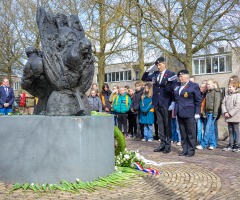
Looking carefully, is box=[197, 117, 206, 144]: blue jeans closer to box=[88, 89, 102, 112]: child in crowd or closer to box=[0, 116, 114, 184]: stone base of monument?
box=[88, 89, 102, 112]: child in crowd

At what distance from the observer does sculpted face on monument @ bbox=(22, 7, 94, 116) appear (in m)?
6.09

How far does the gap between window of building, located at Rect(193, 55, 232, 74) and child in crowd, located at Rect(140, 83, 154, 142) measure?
3013 cm

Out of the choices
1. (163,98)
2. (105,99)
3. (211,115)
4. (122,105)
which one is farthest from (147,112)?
(163,98)

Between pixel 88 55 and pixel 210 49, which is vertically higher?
pixel 210 49

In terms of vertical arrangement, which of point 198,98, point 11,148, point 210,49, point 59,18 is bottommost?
point 11,148

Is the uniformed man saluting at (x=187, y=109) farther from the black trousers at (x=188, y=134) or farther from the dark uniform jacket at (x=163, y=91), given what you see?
the dark uniform jacket at (x=163, y=91)

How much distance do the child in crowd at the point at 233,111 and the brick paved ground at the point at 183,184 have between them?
152cm

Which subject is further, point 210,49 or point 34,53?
point 210,49

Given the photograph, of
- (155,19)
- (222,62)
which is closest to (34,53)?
(155,19)

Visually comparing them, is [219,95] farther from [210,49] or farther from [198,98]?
[210,49]

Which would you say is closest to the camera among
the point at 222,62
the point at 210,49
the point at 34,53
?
the point at 34,53

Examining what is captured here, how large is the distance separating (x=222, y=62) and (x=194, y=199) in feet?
129

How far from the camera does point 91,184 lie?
18.8 feet

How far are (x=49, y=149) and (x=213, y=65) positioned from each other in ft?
131
